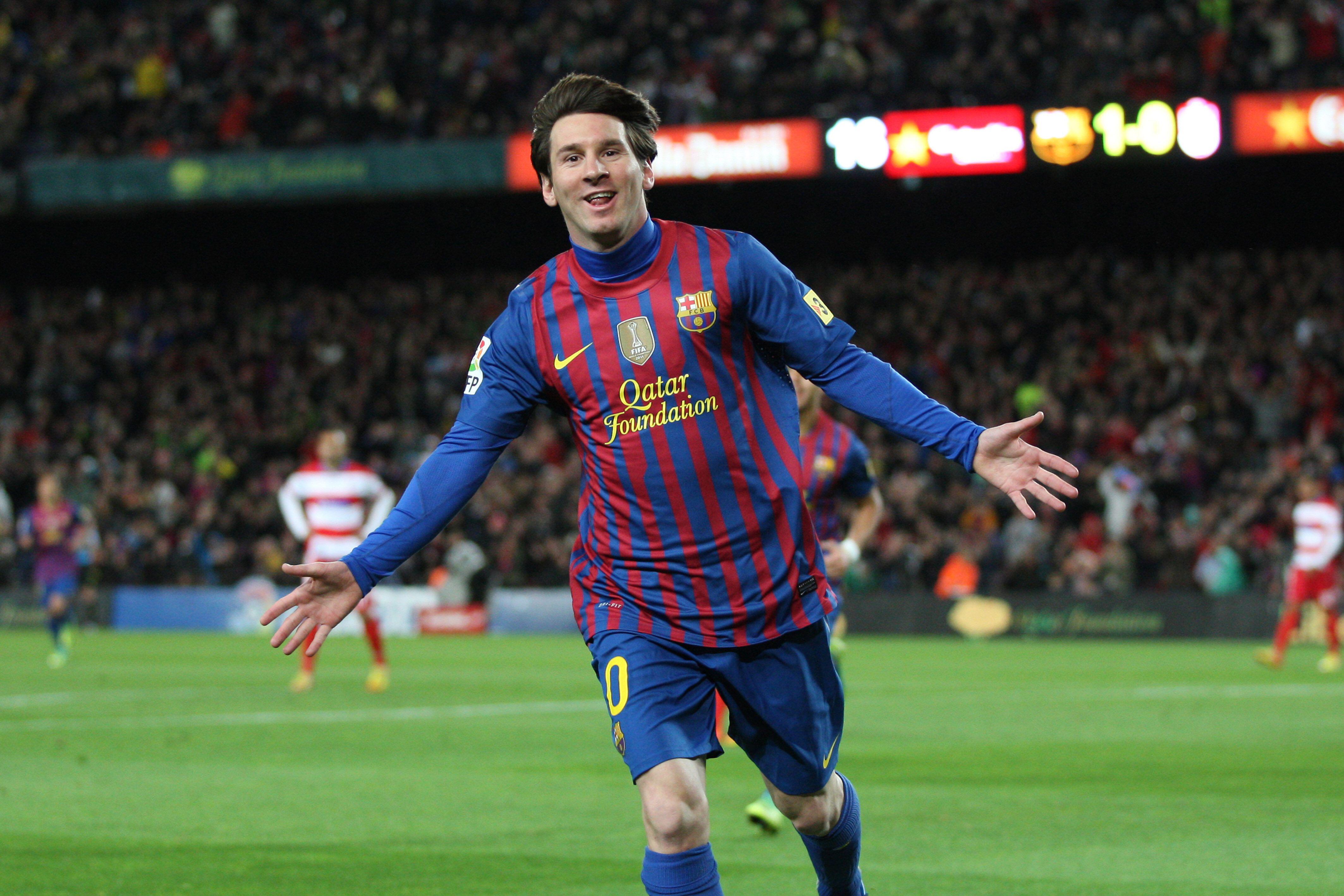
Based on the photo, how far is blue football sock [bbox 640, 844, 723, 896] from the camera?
470 centimetres

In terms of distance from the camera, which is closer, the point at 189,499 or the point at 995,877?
the point at 995,877

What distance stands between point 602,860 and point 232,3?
106ft

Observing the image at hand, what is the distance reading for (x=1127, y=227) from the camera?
33.0 meters

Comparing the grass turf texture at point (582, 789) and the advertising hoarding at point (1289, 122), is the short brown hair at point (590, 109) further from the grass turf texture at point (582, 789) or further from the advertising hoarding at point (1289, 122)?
the advertising hoarding at point (1289, 122)

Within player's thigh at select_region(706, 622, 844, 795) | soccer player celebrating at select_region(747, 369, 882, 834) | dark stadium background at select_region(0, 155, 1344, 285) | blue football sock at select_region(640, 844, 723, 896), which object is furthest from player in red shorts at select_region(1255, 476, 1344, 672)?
blue football sock at select_region(640, 844, 723, 896)

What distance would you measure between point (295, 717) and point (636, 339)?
9.99 m

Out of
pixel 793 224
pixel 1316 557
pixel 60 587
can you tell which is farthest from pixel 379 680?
pixel 793 224

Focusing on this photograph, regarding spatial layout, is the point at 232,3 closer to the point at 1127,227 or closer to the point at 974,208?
the point at 974,208

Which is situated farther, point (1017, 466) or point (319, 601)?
point (319, 601)

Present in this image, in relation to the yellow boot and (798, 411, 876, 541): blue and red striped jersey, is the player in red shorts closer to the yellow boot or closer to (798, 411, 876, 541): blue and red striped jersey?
the yellow boot

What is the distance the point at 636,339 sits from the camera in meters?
4.89

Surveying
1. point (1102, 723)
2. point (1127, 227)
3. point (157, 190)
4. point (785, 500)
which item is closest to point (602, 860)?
point (785, 500)

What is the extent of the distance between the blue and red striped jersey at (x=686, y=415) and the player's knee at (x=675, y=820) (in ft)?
1.32

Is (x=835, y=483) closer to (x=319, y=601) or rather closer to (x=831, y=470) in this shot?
(x=831, y=470)
